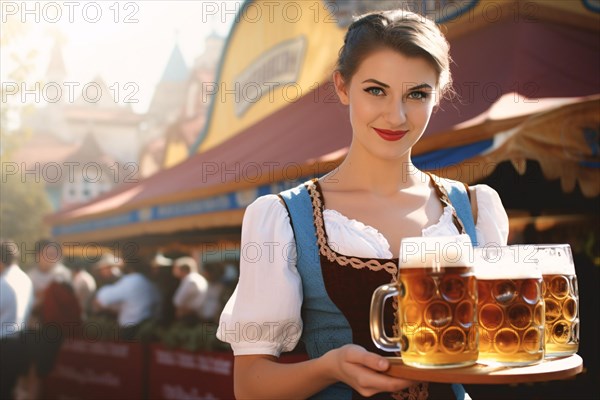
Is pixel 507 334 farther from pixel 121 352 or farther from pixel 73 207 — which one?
pixel 73 207

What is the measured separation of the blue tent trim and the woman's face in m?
1.88

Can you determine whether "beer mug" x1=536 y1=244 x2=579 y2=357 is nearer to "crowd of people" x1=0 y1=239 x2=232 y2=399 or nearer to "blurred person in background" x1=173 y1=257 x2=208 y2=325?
"crowd of people" x1=0 y1=239 x2=232 y2=399

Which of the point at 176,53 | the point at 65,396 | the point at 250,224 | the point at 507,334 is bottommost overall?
the point at 65,396

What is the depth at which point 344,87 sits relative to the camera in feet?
4.89

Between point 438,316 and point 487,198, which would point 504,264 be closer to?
point 438,316

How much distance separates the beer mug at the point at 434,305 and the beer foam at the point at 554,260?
0.59 feet

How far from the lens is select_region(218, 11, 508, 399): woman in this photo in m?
1.33

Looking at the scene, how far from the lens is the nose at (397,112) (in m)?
1.35

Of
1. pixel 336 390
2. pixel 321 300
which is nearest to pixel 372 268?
pixel 321 300

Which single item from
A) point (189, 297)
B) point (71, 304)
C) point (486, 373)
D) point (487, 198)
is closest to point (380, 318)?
point (486, 373)

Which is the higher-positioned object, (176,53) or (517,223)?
(176,53)

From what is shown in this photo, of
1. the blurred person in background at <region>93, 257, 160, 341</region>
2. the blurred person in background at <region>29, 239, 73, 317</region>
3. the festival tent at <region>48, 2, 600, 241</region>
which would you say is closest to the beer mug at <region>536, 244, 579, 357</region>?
the festival tent at <region>48, 2, 600, 241</region>

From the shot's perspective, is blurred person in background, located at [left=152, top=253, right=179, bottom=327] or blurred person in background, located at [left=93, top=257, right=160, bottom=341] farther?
blurred person in background, located at [left=93, top=257, right=160, bottom=341]

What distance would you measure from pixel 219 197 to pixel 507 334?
425cm
